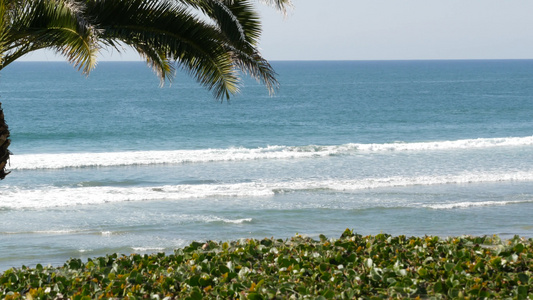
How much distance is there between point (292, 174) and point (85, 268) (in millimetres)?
16218

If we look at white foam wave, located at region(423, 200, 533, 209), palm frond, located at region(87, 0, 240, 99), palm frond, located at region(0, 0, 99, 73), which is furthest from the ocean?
palm frond, located at region(0, 0, 99, 73)

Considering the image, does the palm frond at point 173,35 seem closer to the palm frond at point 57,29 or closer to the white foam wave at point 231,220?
the palm frond at point 57,29

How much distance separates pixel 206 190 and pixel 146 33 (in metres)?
11.4

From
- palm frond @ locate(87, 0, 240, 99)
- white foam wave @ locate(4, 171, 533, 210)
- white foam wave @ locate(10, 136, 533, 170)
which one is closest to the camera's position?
palm frond @ locate(87, 0, 240, 99)

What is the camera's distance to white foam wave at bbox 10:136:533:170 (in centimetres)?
2536

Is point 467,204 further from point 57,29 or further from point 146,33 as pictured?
point 57,29

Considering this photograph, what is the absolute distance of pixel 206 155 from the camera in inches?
1093

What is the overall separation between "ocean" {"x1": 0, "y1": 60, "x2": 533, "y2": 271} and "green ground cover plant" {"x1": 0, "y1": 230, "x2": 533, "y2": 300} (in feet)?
19.1

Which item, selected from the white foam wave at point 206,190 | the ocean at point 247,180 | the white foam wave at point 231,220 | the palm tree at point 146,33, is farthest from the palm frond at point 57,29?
the white foam wave at point 206,190

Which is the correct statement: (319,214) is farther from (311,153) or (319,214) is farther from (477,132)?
(477,132)

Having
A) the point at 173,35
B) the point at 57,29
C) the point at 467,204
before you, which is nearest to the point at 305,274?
the point at 173,35

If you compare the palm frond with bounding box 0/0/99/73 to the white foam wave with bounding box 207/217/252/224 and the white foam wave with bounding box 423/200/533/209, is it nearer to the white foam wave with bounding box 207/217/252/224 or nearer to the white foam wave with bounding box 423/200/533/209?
the white foam wave with bounding box 207/217/252/224

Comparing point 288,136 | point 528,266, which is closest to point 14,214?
point 528,266

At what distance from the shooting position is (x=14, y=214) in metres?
15.5
